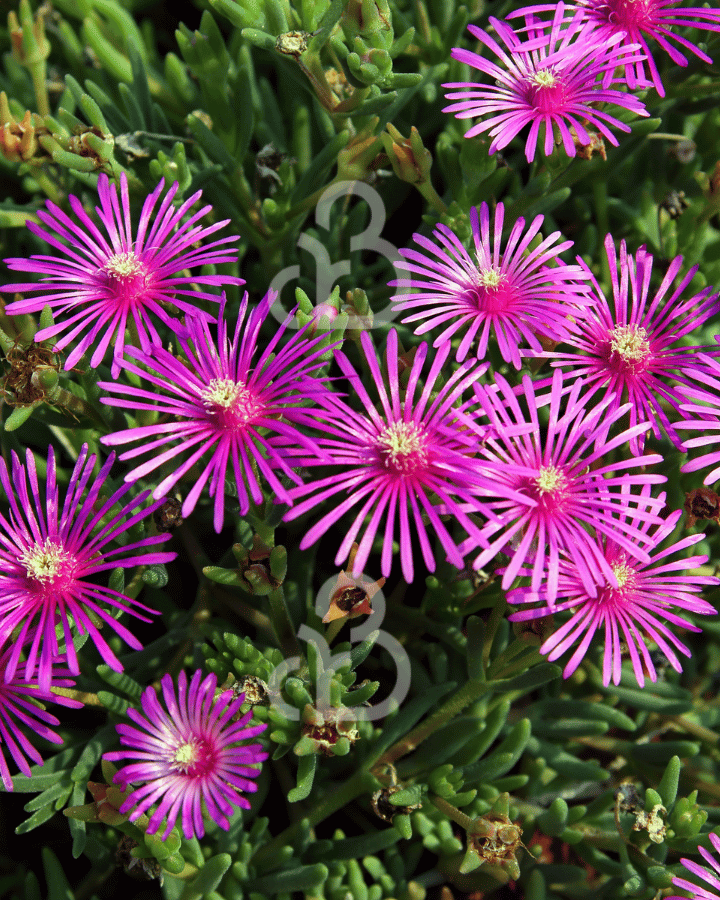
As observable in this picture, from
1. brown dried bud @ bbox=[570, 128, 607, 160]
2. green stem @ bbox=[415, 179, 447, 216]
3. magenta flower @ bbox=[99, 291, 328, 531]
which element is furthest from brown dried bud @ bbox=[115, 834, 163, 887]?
brown dried bud @ bbox=[570, 128, 607, 160]

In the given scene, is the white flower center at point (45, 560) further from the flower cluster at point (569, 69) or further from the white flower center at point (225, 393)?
the flower cluster at point (569, 69)

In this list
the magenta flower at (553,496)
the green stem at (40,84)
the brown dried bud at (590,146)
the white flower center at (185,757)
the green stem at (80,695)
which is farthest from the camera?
the green stem at (40,84)

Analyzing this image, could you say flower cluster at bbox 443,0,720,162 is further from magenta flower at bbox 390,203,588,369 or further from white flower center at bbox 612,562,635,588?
white flower center at bbox 612,562,635,588

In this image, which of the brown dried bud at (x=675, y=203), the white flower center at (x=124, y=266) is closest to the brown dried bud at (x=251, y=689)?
the white flower center at (x=124, y=266)

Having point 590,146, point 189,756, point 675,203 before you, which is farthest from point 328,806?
point 675,203

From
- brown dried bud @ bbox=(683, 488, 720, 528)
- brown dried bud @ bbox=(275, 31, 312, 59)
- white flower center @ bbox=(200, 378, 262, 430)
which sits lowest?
white flower center @ bbox=(200, 378, 262, 430)

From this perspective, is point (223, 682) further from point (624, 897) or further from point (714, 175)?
point (714, 175)

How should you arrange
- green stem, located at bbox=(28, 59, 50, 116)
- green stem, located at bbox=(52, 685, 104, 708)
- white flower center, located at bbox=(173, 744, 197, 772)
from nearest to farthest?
white flower center, located at bbox=(173, 744, 197, 772)
green stem, located at bbox=(52, 685, 104, 708)
green stem, located at bbox=(28, 59, 50, 116)
